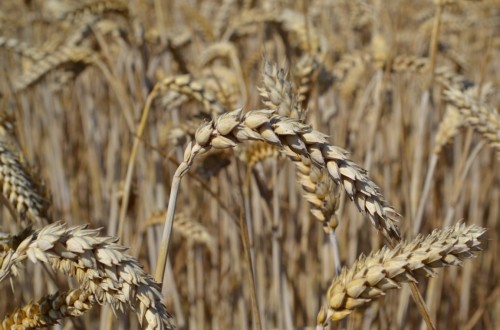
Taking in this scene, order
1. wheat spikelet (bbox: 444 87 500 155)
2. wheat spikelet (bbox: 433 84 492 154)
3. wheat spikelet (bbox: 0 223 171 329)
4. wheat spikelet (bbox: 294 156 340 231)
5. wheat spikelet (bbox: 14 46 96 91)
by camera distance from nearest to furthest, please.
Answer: wheat spikelet (bbox: 0 223 171 329), wheat spikelet (bbox: 294 156 340 231), wheat spikelet (bbox: 444 87 500 155), wheat spikelet (bbox: 433 84 492 154), wheat spikelet (bbox: 14 46 96 91)

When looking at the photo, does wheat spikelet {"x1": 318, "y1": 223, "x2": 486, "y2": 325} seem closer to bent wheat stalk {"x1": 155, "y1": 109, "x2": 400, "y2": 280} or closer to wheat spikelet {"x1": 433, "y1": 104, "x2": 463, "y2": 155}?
bent wheat stalk {"x1": 155, "y1": 109, "x2": 400, "y2": 280}

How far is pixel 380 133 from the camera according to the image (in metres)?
1.90

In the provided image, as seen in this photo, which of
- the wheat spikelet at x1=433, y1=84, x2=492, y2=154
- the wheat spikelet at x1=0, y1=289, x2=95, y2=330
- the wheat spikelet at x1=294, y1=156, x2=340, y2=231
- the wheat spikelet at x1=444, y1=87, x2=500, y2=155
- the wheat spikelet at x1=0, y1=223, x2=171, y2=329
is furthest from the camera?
the wheat spikelet at x1=433, y1=84, x2=492, y2=154

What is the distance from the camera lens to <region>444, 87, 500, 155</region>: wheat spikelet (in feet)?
3.80

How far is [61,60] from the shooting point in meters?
1.74

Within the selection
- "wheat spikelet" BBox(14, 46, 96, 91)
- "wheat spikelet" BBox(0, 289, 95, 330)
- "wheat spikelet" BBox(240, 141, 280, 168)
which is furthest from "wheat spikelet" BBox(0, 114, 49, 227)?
"wheat spikelet" BBox(14, 46, 96, 91)

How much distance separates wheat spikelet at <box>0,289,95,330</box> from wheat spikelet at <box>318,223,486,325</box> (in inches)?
12.5

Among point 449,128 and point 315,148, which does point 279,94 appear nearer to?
point 315,148

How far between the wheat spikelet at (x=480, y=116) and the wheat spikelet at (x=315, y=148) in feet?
1.85

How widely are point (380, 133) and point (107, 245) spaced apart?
136 cm

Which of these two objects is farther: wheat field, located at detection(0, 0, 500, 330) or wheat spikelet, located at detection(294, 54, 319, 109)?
wheat spikelet, located at detection(294, 54, 319, 109)

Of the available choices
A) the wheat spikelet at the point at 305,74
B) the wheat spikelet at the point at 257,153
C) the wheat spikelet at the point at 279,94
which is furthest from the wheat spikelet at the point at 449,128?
the wheat spikelet at the point at 279,94

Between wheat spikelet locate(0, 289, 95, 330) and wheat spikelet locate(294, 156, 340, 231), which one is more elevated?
wheat spikelet locate(294, 156, 340, 231)

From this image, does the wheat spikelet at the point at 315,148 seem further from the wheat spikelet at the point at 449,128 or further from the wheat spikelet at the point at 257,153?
the wheat spikelet at the point at 449,128
